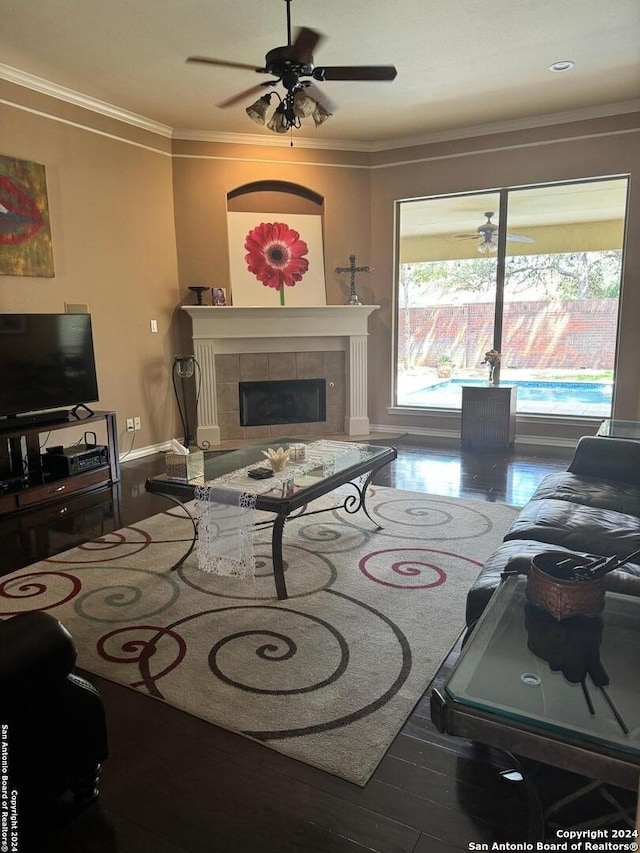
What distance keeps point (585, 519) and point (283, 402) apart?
4249 millimetres

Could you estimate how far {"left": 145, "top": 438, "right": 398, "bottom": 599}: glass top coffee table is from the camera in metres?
2.69

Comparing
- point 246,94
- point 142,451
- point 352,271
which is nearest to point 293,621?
point 246,94

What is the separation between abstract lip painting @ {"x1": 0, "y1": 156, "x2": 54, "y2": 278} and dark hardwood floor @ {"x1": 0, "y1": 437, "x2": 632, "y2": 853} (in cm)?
357

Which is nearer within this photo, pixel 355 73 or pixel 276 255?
pixel 355 73

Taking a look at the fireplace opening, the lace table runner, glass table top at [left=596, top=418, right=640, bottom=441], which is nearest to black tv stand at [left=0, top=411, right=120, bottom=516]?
the lace table runner

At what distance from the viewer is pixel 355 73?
3.28 m

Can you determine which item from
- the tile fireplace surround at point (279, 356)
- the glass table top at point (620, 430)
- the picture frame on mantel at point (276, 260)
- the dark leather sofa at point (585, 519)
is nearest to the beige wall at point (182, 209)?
the picture frame on mantel at point (276, 260)

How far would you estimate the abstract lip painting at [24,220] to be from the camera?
4.26m

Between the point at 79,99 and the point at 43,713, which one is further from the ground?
the point at 79,99

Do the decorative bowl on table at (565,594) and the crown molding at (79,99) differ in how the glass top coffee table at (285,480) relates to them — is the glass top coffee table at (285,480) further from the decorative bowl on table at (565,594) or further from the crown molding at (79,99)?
the crown molding at (79,99)

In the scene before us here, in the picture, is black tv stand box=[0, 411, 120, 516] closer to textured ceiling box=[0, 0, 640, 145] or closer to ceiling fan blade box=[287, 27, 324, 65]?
textured ceiling box=[0, 0, 640, 145]

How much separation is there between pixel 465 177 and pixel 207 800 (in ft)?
19.3

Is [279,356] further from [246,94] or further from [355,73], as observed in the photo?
[355,73]

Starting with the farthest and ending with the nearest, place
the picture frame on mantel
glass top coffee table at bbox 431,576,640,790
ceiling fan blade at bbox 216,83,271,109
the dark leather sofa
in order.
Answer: the picture frame on mantel < ceiling fan blade at bbox 216,83,271,109 < the dark leather sofa < glass top coffee table at bbox 431,576,640,790
